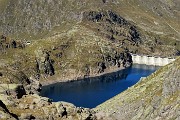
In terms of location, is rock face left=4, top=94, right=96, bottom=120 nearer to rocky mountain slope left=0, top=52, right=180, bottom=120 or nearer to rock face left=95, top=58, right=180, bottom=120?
rocky mountain slope left=0, top=52, right=180, bottom=120

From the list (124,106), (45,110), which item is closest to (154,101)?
(124,106)

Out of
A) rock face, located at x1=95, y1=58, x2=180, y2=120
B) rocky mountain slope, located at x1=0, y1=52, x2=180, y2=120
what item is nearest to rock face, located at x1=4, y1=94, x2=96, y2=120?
rocky mountain slope, located at x1=0, y1=52, x2=180, y2=120

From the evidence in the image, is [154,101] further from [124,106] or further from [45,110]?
[45,110]

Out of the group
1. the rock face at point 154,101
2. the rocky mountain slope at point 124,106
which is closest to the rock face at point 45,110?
the rocky mountain slope at point 124,106

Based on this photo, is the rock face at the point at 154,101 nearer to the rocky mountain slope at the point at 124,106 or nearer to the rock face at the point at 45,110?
the rocky mountain slope at the point at 124,106

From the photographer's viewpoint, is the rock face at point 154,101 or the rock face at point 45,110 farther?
the rock face at point 154,101

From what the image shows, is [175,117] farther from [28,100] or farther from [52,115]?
[28,100]

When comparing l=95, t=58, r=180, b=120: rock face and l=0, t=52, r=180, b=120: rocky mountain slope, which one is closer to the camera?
l=0, t=52, r=180, b=120: rocky mountain slope

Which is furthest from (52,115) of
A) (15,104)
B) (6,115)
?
(6,115)
